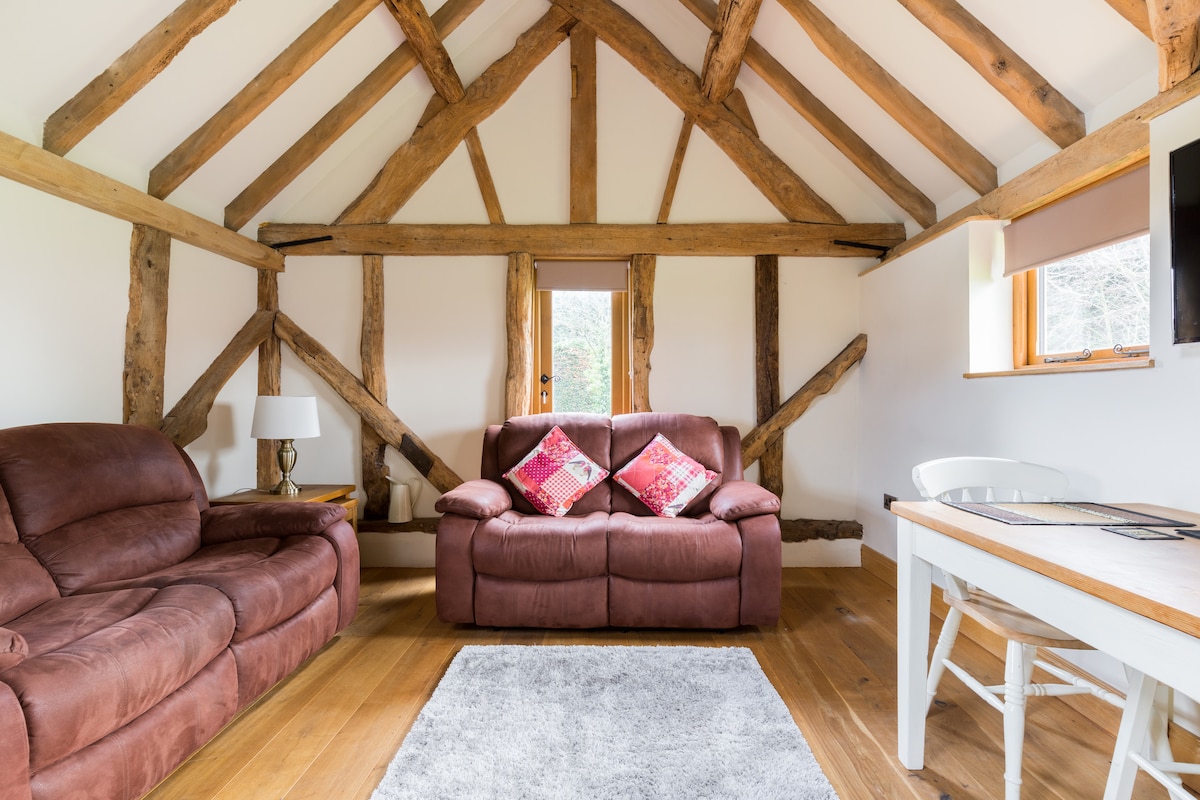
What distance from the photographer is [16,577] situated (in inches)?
68.8

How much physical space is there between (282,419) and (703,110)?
10.6 feet

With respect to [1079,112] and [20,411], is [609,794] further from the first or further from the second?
[1079,112]

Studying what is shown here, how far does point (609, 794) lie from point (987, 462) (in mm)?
1640

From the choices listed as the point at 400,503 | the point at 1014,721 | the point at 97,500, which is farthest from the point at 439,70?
the point at 1014,721

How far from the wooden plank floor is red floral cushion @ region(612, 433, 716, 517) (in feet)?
2.19

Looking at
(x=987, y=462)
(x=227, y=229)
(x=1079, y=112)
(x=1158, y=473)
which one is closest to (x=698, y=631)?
(x=987, y=462)

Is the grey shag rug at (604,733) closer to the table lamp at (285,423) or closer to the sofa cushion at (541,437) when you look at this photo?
the sofa cushion at (541,437)

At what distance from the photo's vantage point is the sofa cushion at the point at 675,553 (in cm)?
260

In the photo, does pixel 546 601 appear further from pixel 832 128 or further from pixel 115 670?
pixel 832 128

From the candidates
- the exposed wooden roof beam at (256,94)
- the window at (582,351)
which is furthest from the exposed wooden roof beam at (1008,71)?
the exposed wooden roof beam at (256,94)

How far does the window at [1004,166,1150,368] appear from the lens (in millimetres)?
2072

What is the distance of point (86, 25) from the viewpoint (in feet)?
7.18

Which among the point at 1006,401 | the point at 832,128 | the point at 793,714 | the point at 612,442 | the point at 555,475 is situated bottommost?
the point at 793,714

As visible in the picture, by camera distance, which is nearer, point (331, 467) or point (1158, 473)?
point (1158, 473)
